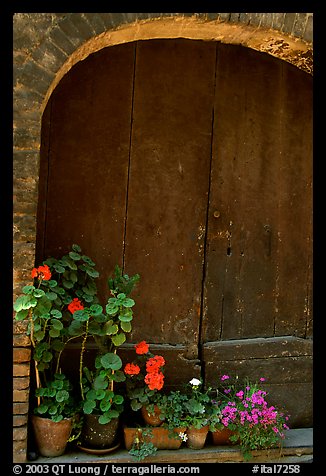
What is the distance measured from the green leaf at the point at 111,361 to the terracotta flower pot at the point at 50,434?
0.39 metres

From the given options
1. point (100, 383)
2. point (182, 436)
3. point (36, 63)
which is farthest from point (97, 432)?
point (36, 63)

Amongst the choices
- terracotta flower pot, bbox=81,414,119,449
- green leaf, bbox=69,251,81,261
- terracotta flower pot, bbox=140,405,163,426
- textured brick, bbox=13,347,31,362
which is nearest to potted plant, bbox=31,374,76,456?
terracotta flower pot, bbox=81,414,119,449

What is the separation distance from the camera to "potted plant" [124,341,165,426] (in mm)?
3639

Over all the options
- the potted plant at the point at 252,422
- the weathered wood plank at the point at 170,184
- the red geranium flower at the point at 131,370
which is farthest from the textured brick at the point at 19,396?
→ the potted plant at the point at 252,422

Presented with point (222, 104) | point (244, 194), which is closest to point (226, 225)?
point (244, 194)

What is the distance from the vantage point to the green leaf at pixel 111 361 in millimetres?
3457

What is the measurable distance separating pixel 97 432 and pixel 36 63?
216 cm

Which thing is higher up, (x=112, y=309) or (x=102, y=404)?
(x=112, y=309)

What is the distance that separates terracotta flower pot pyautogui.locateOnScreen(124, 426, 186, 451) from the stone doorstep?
0.11 ft

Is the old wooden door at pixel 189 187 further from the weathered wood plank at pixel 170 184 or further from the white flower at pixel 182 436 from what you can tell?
the white flower at pixel 182 436

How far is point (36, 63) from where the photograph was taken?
3.16 m

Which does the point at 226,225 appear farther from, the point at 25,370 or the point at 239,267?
the point at 25,370

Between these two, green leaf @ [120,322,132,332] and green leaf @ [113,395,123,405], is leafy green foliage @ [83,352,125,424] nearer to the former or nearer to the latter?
green leaf @ [113,395,123,405]

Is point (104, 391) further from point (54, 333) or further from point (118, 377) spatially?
point (54, 333)
